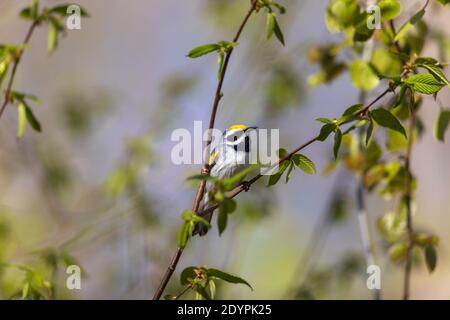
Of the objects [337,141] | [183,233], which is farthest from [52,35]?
[337,141]

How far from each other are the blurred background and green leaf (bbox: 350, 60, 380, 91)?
319mm

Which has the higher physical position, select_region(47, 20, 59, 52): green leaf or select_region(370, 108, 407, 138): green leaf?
select_region(47, 20, 59, 52): green leaf

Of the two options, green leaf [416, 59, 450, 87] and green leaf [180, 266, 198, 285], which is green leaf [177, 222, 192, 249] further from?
green leaf [416, 59, 450, 87]

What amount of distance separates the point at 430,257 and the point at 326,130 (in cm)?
86

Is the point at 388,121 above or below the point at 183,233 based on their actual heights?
above

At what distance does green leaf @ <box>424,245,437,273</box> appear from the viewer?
6.98 ft

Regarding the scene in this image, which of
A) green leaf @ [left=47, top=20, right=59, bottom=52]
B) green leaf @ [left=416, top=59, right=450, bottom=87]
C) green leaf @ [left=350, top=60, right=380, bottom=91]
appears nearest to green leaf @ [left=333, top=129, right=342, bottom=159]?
green leaf @ [left=416, top=59, right=450, bottom=87]

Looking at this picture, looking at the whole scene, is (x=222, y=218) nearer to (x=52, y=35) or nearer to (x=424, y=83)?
(x=424, y=83)

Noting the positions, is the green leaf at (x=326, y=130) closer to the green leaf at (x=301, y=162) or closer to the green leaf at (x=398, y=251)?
the green leaf at (x=301, y=162)

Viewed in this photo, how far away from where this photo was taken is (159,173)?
167 inches

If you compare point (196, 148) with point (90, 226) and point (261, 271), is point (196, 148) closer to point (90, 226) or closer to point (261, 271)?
point (90, 226)

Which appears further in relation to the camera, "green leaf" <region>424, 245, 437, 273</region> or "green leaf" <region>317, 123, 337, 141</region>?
"green leaf" <region>424, 245, 437, 273</region>

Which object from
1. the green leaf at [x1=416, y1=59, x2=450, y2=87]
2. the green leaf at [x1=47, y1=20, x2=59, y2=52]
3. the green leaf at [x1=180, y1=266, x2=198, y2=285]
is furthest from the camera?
the green leaf at [x1=47, y1=20, x2=59, y2=52]

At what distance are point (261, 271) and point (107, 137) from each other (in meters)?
1.79
